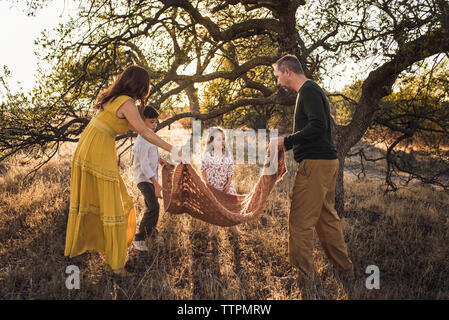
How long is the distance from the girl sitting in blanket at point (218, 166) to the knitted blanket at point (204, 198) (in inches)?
33.0

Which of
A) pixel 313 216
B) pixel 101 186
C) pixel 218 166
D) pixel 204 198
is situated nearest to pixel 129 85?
pixel 101 186

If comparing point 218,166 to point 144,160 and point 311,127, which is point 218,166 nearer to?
point 144,160

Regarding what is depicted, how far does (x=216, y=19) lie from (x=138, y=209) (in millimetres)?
5076

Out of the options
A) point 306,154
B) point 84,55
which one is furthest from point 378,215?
point 84,55

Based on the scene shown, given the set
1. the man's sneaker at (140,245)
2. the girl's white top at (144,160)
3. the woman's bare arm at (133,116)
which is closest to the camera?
the woman's bare arm at (133,116)

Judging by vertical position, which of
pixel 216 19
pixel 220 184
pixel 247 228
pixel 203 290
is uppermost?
pixel 216 19

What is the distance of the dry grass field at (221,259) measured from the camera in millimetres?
2988

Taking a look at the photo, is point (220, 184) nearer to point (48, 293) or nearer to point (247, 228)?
point (247, 228)

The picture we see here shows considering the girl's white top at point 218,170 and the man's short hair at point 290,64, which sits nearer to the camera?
the man's short hair at point 290,64

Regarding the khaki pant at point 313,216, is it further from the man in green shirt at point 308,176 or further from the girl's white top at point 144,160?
the girl's white top at point 144,160

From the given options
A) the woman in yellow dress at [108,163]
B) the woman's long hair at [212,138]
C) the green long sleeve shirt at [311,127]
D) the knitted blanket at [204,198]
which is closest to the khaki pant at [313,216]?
the green long sleeve shirt at [311,127]

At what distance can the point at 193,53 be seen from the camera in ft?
20.3

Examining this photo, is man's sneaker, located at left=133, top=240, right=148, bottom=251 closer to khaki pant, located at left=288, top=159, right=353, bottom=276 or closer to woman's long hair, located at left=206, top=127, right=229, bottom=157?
woman's long hair, located at left=206, top=127, right=229, bottom=157

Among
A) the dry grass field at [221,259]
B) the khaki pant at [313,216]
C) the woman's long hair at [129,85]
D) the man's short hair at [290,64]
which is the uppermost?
the man's short hair at [290,64]
